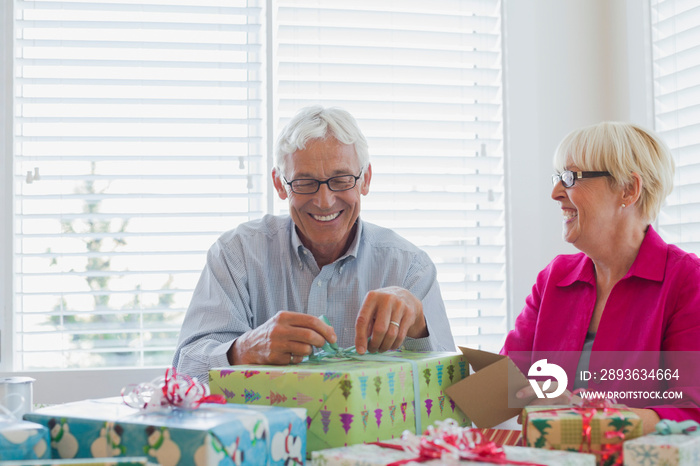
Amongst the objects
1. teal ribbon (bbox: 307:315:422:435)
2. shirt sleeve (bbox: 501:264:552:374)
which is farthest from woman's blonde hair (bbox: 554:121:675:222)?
teal ribbon (bbox: 307:315:422:435)

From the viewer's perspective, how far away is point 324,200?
1.65 m

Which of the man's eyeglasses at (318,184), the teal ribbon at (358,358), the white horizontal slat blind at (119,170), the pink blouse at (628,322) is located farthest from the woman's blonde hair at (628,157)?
the white horizontal slat blind at (119,170)

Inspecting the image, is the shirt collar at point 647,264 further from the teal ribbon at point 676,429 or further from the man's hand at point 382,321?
the teal ribbon at point 676,429

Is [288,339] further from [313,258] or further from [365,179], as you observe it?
[365,179]

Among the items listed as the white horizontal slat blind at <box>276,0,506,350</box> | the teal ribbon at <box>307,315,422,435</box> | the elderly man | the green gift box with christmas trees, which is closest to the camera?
the green gift box with christmas trees

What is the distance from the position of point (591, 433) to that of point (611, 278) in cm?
88

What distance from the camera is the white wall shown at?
2553 mm

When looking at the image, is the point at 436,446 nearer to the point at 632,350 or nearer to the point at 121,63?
the point at 632,350

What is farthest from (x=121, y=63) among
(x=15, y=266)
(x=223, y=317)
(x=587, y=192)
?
(x=587, y=192)

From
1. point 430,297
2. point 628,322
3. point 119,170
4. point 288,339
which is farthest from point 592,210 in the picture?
point 119,170

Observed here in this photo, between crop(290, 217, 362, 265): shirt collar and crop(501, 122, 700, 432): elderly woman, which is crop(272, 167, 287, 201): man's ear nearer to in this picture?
crop(290, 217, 362, 265): shirt collar

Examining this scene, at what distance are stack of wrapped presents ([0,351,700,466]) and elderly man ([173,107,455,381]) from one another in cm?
48

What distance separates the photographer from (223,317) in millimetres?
1535

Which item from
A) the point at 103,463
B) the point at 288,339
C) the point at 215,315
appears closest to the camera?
the point at 103,463
